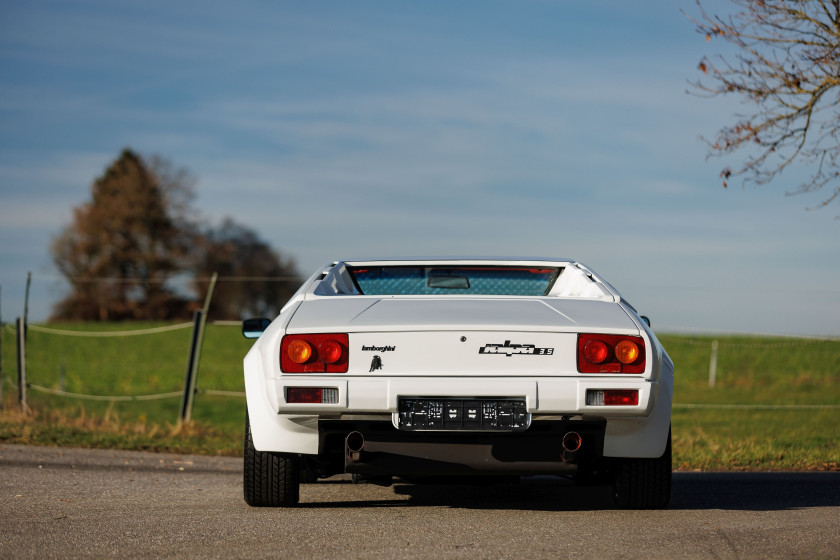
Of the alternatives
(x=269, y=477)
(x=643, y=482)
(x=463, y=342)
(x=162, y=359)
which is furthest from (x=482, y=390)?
(x=162, y=359)

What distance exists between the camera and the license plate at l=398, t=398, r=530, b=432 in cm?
485

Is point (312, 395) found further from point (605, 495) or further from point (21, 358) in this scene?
point (21, 358)

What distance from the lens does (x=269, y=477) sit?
5.46 meters

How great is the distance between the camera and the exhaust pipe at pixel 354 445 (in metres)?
4.98

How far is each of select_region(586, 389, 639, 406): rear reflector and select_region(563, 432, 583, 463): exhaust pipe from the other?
22cm

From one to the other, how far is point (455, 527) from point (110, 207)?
6061 centimetres

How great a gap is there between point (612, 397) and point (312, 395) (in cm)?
145

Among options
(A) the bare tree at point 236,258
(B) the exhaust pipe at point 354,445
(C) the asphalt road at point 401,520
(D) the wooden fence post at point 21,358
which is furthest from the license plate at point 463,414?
(A) the bare tree at point 236,258

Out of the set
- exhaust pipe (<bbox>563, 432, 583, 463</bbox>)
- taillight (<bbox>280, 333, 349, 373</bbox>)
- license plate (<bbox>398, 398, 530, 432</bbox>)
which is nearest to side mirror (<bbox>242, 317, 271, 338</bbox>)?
taillight (<bbox>280, 333, 349, 373</bbox>)

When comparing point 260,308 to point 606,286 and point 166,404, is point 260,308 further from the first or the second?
point 606,286

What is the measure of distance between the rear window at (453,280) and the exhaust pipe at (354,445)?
81.1 inches

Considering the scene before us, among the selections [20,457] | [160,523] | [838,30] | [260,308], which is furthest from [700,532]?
[260,308]

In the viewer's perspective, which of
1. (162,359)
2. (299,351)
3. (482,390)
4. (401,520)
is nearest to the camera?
(482,390)

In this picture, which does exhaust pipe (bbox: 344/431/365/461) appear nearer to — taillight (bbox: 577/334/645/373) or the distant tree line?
taillight (bbox: 577/334/645/373)
